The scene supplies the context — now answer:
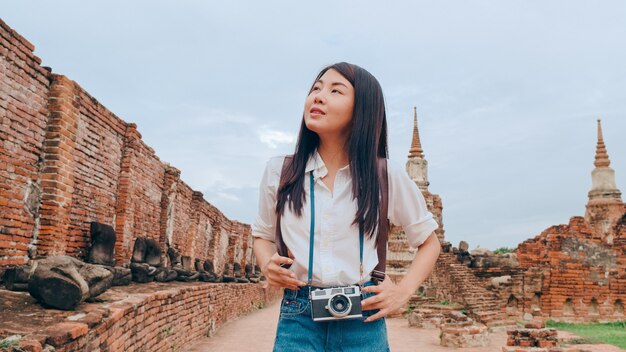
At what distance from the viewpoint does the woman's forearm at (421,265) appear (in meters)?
2.09

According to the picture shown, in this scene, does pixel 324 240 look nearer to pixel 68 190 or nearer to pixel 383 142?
pixel 383 142

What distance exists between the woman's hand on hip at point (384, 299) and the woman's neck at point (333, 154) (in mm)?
480

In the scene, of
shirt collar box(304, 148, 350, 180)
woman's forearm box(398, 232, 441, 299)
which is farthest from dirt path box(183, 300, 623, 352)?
shirt collar box(304, 148, 350, 180)

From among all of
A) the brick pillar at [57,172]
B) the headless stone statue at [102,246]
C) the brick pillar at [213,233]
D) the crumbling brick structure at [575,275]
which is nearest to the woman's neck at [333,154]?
the brick pillar at [57,172]

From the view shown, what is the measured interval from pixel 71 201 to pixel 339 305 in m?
6.62

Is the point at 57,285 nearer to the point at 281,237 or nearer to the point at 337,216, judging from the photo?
the point at 281,237

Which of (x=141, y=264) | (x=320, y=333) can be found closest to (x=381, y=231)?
(x=320, y=333)

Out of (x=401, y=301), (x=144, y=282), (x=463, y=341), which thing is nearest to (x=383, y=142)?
(x=401, y=301)

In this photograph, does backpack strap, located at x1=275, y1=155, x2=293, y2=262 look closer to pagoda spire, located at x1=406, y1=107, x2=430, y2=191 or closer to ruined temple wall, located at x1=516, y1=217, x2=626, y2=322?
ruined temple wall, located at x1=516, y1=217, x2=626, y2=322

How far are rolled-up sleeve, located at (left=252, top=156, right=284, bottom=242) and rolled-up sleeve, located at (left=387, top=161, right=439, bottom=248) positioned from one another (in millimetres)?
436

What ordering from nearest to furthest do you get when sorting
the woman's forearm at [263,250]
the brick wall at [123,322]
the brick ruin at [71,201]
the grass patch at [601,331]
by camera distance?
the woman's forearm at [263,250] → the brick wall at [123,322] → the brick ruin at [71,201] → the grass patch at [601,331]

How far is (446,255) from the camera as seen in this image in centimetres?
1672

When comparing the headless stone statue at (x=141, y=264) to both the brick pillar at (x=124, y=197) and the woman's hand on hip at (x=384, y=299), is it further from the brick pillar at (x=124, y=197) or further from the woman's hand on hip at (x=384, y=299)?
the woman's hand on hip at (x=384, y=299)

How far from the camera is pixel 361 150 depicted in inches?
83.9
